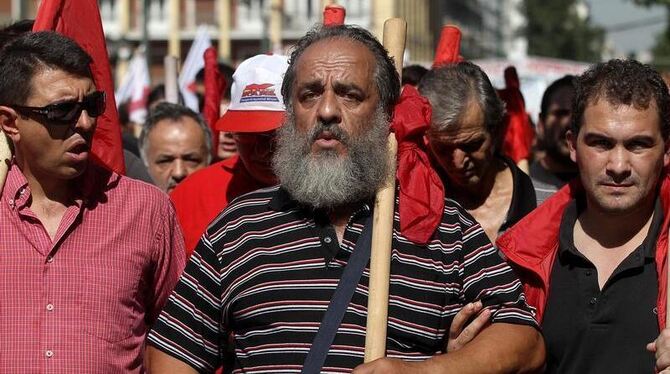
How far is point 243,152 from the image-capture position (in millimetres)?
5320

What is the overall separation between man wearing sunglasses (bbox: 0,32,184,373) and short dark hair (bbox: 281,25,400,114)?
0.64 metres

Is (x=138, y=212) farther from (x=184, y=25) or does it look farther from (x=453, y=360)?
(x=184, y=25)

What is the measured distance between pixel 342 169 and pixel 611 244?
3.38 feet

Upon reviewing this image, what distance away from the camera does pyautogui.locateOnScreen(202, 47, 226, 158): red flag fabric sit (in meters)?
7.37

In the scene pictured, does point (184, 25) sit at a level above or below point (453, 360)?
below

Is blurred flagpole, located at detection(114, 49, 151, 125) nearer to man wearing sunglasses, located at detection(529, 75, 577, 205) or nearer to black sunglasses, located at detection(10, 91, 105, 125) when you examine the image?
man wearing sunglasses, located at detection(529, 75, 577, 205)

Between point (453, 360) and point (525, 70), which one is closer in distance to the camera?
point (453, 360)

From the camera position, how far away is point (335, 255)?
12.9ft

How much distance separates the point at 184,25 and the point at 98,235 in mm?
60902

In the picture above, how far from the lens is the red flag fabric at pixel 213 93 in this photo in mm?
7367

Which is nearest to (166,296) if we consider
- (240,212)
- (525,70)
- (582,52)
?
(240,212)

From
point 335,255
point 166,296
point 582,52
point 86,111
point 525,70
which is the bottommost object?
point 582,52

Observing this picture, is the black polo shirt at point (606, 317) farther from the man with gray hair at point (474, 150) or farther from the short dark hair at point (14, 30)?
the short dark hair at point (14, 30)

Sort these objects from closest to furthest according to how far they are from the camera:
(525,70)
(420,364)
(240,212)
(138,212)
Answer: (420,364)
(240,212)
(138,212)
(525,70)
